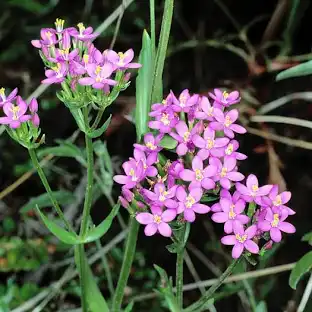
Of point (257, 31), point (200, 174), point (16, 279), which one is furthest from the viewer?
point (257, 31)

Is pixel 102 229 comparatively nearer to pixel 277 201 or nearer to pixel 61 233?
pixel 61 233

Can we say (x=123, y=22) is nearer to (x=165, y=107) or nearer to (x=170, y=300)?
(x=165, y=107)

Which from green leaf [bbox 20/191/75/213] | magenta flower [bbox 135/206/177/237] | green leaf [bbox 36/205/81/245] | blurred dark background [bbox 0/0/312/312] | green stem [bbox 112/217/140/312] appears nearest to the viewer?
magenta flower [bbox 135/206/177/237]

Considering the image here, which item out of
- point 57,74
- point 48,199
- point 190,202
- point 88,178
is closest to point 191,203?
point 190,202

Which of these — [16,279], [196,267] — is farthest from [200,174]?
[16,279]

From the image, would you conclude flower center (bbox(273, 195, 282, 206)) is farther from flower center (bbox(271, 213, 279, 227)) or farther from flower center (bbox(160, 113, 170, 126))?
flower center (bbox(160, 113, 170, 126))

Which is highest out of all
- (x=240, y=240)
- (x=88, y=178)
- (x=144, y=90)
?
(x=144, y=90)

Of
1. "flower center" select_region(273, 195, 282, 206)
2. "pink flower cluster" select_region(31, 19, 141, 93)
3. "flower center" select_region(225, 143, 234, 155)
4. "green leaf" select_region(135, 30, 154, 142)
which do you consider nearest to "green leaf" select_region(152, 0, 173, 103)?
"green leaf" select_region(135, 30, 154, 142)
